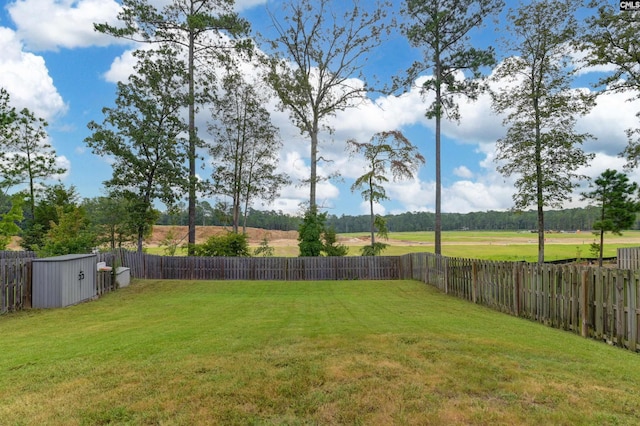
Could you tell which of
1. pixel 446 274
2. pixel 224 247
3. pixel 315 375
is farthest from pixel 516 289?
pixel 224 247

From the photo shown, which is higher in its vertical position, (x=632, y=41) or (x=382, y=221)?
(x=632, y=41)

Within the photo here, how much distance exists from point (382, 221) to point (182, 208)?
13.4 m

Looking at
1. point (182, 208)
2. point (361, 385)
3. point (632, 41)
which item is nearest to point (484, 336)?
point (361, 385)

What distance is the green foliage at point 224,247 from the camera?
22547 millimetres

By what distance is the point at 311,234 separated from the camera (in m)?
22.5

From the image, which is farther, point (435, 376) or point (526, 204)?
point (526, 204)

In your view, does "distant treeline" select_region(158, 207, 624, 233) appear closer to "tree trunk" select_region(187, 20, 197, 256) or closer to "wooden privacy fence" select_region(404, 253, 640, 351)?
"tree trunk" select_region(187, 20, 197, 256)

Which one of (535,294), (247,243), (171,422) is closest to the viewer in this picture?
(171,422)

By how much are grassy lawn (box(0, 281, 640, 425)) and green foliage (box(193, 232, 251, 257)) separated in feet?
50.3

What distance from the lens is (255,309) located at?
935 centimetres

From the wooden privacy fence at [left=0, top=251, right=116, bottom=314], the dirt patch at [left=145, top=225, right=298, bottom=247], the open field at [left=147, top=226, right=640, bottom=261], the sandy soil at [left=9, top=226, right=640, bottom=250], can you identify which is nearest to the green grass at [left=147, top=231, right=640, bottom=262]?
the open field at [left=147, top=226, right=640, bottom=261]

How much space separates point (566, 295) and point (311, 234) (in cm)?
1590

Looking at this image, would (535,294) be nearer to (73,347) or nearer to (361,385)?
(361,385)

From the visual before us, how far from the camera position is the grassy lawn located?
124 inches
